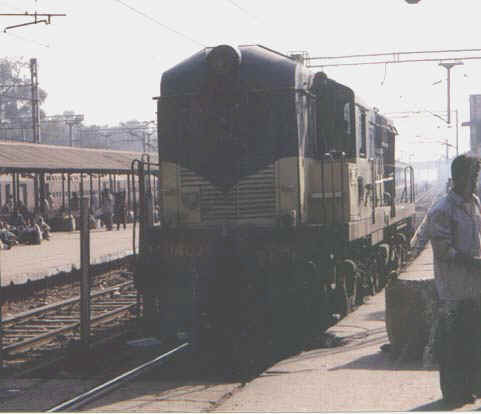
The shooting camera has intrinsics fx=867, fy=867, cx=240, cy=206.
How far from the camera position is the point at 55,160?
2992 centimetres

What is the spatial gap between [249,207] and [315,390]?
3290mm

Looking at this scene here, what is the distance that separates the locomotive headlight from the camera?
9.77m

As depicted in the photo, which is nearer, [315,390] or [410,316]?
[315,390]

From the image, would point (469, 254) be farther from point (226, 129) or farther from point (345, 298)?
point (345, 298)

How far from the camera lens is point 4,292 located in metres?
17.0

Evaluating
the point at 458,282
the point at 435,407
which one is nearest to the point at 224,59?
the point at 458,282

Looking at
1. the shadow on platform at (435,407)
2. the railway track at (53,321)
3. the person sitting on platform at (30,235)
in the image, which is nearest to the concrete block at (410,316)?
the shadow on platform at (435,407)

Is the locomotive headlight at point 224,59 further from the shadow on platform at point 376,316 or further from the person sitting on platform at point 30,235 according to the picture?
the person sitting on platform at point 30,235

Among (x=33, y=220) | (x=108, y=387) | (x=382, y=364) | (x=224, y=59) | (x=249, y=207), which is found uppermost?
(x=224, y=59)

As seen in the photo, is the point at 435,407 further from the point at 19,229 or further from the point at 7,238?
the point at 19,229

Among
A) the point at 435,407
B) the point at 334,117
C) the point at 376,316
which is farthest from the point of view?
the point at 376,316

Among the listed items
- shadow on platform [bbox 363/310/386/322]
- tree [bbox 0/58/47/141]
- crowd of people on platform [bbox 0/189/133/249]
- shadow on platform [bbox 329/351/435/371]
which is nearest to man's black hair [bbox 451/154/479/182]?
shadow on platform [bbox 329/351/435/371]

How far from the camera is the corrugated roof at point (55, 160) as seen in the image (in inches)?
1013

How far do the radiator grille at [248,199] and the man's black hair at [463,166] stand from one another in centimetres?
404
